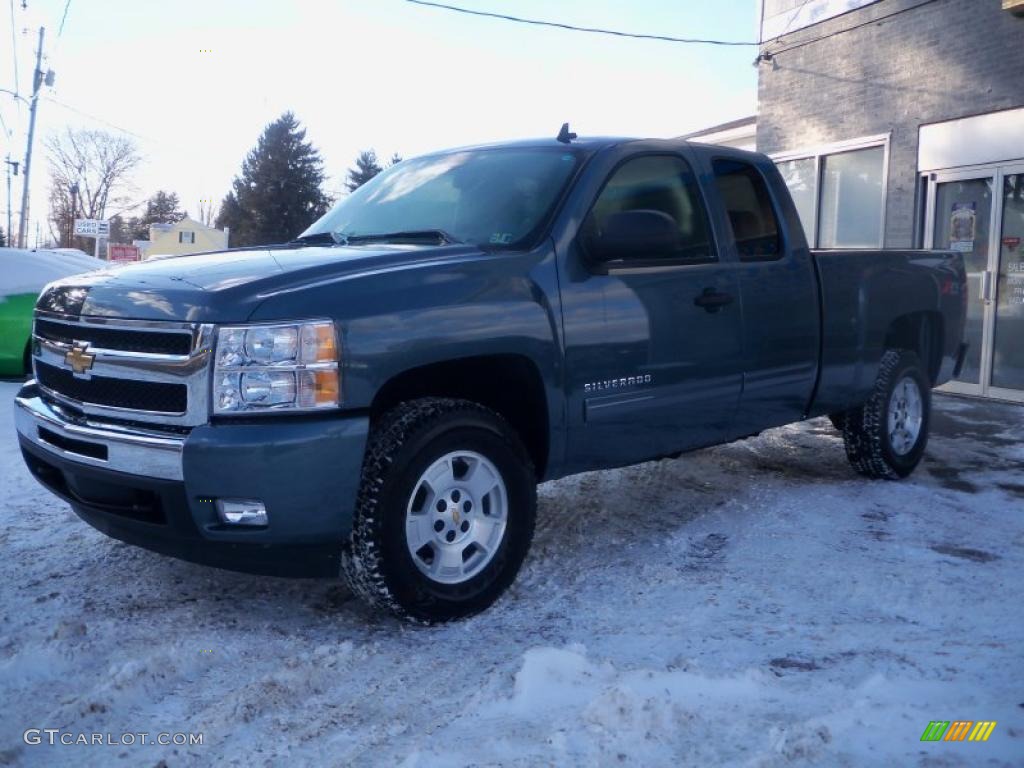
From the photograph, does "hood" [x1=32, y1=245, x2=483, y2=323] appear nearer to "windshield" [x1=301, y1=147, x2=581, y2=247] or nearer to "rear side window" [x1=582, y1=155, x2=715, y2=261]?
"windshield" [x1=301, y1=147, x2=581, y2=247]

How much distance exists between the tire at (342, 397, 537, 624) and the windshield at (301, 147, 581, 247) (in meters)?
0.89

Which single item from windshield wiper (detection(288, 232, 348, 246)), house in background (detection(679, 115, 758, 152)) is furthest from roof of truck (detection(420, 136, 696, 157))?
house in background (detection(679, 115, 758, 152))

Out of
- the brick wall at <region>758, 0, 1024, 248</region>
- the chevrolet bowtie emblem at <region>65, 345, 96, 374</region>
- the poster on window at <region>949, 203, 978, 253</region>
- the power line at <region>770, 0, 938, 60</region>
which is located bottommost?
the chevrolet bowtie emblem at <region>65, 345, 96, 374</region>

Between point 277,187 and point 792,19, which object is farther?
point 277,187

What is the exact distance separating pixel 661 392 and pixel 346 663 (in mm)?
1914

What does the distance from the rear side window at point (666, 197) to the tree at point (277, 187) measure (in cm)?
5737

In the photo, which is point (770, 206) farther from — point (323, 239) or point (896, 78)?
point (896, 78)

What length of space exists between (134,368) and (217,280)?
42cm

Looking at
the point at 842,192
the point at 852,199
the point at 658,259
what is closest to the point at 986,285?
the point at 852,199

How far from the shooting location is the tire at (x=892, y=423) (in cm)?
617

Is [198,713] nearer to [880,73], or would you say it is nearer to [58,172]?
[880,73]

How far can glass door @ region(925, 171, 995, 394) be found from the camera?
1062cm

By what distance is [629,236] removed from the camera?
4.20 meters

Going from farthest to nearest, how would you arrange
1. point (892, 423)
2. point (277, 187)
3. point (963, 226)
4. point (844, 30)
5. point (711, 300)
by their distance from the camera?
1. point (277, 187)
2. point (844, 30)
3. point (963, 226)
4. point (892, 423)
5. point (711, 300)
